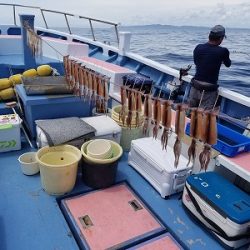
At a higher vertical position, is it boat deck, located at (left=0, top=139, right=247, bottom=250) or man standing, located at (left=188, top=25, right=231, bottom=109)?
man standing, located at (left=188, top=25, right=231, bottom=109)

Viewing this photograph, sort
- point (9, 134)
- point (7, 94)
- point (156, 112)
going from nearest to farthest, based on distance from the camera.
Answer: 1. point (156, 112)
2. point (9, 134)
3. point (7, 94)

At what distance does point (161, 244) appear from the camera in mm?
2596

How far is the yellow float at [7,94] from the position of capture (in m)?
4.77

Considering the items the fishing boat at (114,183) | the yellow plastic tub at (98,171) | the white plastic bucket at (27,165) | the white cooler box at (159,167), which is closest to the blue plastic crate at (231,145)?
the fishing boat at (114,183)

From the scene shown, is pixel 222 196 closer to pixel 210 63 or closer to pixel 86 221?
pixel 86 221

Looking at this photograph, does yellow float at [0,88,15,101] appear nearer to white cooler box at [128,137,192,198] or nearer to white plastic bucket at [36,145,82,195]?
white plastic bucket at [36,145,82,195]

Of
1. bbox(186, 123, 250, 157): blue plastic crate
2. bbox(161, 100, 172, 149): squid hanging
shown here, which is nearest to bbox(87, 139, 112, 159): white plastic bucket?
bbox(161, 100, 172, 149): squid hanging

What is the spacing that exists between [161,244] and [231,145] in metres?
1.58

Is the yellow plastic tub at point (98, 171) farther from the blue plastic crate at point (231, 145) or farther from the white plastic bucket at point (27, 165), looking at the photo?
the blue plastic crate at point (231, 145)

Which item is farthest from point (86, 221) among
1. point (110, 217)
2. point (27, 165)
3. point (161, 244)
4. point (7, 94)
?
point (7, 94)

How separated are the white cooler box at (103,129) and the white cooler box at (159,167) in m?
0.39

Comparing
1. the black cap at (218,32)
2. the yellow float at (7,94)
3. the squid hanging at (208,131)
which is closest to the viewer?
the squid hanging at (208,131)

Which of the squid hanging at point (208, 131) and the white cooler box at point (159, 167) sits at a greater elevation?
the squid hanging at point (208, 131)

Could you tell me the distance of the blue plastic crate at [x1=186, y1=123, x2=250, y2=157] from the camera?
3.07 m
